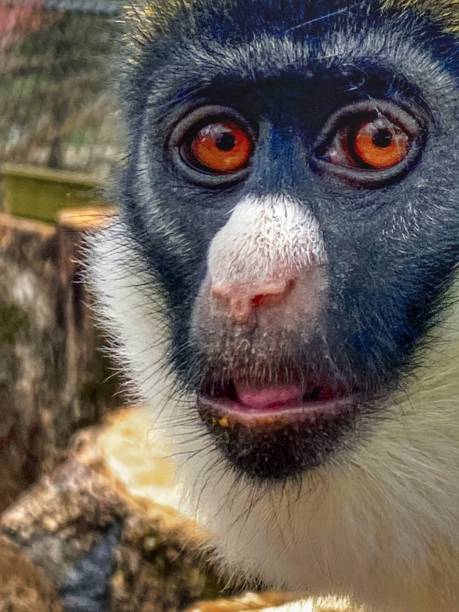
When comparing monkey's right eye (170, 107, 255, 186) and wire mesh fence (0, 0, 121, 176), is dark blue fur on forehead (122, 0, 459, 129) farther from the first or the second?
wire mesh fence (0, 0, 121, 176)

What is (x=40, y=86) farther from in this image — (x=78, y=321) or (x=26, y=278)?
(x=78, y=321)

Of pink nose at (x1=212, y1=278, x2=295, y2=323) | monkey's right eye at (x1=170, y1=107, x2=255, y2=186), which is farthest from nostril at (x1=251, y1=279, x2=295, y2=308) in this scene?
monkey's right eye at (x1=170, y1=107, x2=255, y2=186)

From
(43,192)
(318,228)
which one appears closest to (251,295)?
(318,228)

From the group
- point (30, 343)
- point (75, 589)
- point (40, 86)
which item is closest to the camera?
point (75, 589)

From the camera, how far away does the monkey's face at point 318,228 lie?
1389 mm

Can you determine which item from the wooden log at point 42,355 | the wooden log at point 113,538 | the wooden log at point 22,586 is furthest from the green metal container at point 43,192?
the wooden log at point 22,586

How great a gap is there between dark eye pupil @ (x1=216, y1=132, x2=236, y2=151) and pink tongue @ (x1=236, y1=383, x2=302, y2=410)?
37cm

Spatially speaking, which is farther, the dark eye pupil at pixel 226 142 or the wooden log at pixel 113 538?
the wooden log at pixel 113 538

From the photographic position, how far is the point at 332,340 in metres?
1.40

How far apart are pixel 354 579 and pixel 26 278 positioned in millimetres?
2533

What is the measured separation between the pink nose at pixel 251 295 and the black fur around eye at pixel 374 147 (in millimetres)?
211

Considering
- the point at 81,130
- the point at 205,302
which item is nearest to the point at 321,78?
the point at 205,302

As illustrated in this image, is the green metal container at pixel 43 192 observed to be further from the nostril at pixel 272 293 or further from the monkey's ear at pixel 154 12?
the nostril at pixel 272 293

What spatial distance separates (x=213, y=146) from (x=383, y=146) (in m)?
0.28
